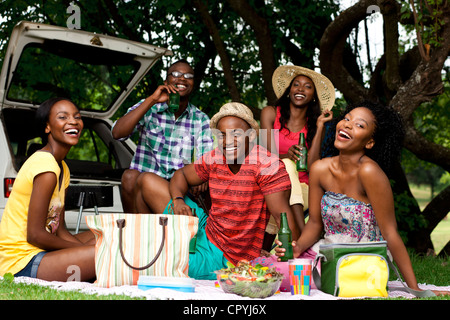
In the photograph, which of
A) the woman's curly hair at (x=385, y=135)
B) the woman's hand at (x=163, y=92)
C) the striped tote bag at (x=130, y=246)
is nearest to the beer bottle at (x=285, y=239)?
the striped tote bag at (x=130, y=246)

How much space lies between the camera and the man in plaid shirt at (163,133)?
4.68 m

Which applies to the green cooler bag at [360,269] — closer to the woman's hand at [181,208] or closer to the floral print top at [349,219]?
the floral print top at [349,219]

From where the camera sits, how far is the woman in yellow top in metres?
3.57

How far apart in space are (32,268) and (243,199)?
4.65ft

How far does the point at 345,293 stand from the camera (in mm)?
3344

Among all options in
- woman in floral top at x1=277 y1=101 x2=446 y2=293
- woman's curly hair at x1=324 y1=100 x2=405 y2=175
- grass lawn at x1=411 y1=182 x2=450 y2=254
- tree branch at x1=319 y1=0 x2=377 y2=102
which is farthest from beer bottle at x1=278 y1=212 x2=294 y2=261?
grass lawn at x1=411 y1=182 x2=450 y2=254

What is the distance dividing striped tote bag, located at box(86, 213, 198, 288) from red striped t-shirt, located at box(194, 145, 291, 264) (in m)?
0.53

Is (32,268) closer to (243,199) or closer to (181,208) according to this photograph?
(181,208)

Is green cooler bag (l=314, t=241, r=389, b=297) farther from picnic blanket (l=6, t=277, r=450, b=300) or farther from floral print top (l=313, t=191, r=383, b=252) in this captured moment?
floral print top (l=313, t=191, r=383, b=252)

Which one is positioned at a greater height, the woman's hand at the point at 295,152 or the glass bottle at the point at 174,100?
the glass bottle at the point at 174,100

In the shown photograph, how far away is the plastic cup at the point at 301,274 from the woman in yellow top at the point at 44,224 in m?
1.27

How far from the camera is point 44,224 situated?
3.59 meters

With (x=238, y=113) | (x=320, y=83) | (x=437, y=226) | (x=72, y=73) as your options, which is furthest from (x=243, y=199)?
(x=437, y=226)

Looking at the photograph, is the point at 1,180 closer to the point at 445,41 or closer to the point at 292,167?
the point at 292,167
